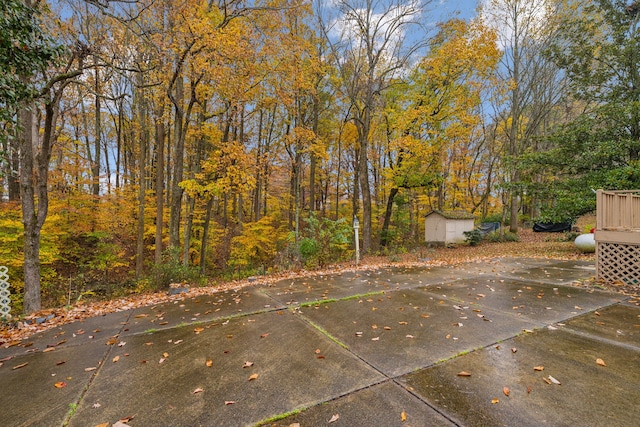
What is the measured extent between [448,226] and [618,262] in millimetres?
8421

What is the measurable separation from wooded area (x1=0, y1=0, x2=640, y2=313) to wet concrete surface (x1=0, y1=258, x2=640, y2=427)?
132 inches

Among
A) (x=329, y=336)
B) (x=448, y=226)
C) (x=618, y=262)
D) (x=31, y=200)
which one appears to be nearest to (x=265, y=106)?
(x=31, y=200)

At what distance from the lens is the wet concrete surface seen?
190 cm

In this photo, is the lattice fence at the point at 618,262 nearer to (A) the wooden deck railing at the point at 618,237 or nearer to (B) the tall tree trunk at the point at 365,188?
(A) the wooden deck railing at the point at 618,237

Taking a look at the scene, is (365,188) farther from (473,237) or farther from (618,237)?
(618,237)

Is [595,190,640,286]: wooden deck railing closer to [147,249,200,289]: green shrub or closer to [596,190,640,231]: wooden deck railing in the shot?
[596,190,640,231]: wooden deck railing

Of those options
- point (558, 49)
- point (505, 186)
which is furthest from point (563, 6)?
point (505, 186)

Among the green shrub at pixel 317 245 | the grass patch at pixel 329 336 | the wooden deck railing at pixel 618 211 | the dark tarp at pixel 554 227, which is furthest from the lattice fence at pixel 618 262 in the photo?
the dark tarp at pixel 554 227

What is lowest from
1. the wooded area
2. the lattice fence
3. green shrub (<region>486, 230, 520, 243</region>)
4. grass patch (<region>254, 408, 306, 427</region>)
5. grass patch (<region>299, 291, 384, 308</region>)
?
green shrub (<region>486, 230, 520, 243</region>)

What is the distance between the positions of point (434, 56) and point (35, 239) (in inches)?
512

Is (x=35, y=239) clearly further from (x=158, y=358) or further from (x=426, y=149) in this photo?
(x=426, y=149)

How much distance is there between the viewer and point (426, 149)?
11.0m

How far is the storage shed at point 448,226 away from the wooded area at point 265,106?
1.83 m

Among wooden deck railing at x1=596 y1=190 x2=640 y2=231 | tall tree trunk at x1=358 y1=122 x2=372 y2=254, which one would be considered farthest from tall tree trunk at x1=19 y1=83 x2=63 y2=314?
wooden deck railing at x1=596 y1=190 x2=640 y2=231
